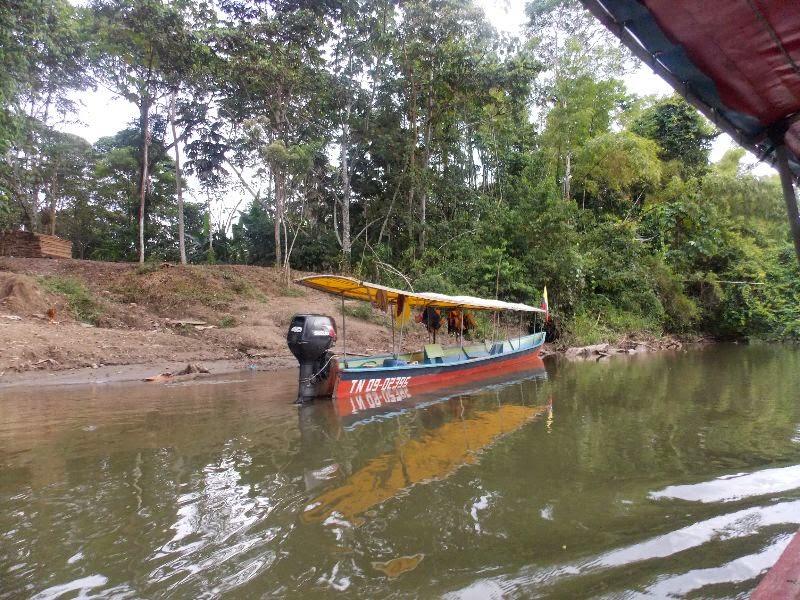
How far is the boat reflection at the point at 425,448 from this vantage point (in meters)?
4.63

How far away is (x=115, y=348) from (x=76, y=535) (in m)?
10.0

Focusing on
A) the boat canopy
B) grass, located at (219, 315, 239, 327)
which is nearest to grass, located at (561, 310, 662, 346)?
the boat canopy

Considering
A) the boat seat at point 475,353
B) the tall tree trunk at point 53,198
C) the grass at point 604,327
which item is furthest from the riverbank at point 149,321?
the tall tree trunk at point 53,198

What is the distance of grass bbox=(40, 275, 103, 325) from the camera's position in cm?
1433

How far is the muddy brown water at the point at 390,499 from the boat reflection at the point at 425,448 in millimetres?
39

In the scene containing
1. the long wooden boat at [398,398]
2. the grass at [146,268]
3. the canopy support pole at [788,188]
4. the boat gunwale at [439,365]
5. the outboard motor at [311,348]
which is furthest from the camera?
the grass at [146,268]

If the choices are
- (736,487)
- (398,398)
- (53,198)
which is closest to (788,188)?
(736,487)

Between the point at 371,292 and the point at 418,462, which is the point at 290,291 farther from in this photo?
the point at 418,462

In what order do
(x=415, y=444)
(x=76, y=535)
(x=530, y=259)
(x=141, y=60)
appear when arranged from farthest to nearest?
(x=530, y=259), (x=141, y=60), (x=415, y=444), (x=76, y=535)

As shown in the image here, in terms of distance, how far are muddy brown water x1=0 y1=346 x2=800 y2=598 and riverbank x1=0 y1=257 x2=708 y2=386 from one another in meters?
3.26

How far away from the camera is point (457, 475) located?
17.4 feet

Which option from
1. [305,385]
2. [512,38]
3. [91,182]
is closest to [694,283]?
[512,38]

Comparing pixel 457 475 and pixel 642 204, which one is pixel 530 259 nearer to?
pixel 642 204

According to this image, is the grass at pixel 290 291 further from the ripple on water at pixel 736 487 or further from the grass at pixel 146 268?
the ripple on water at pixel 736 487
